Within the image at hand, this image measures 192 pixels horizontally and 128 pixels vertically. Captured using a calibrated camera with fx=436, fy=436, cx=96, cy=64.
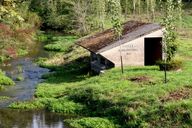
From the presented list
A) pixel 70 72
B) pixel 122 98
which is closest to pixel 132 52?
pixel 70 72

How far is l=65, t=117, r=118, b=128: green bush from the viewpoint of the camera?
2975 cm

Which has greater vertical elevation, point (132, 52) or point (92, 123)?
point (132, 52)

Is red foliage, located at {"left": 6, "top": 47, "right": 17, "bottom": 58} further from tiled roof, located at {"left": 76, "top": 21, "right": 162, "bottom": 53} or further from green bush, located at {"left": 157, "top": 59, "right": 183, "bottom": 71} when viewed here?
green bush, located at {"left": 157, "top": 59, "right": 183, "bottom": 71}

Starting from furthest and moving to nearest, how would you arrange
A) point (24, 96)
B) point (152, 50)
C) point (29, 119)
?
point (152, 50) → point (24, 96) → point (29, 119)

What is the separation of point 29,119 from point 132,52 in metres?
15.7

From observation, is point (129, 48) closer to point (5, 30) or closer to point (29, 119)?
point (29, 119)

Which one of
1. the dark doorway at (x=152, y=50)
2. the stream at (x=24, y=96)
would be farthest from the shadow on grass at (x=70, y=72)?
the dark doorway at (x=152, y=50)

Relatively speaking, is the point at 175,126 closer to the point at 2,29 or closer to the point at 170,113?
the point at 170,113

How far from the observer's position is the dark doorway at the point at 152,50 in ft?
157

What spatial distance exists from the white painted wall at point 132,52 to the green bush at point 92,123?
13995 millimetres

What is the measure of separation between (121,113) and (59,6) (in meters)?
66.5

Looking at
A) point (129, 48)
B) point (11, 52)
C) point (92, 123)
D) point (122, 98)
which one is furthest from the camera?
point (11, 52)

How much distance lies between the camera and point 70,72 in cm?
5006

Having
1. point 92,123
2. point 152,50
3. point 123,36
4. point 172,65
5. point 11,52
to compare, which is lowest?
point 92,123
